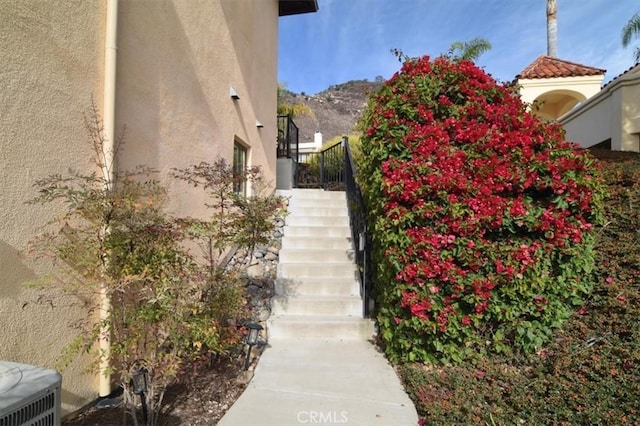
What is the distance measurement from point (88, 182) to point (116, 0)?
1.62 m

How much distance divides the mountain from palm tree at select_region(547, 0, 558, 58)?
26.6ft

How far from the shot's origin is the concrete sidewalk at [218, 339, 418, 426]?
2486 millimetres

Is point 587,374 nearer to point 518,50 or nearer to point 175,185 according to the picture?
point 175,185

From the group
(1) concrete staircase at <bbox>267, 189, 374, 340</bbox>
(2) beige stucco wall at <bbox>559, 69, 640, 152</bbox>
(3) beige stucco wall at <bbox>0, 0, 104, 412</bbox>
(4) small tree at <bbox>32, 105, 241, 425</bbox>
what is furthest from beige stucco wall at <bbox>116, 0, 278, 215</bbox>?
(2) beige stucco wall at <bbox>559, 69, 640, 152</bbox>

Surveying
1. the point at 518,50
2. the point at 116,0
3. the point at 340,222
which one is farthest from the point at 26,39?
the point at 518,50

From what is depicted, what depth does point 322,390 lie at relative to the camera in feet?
9.36

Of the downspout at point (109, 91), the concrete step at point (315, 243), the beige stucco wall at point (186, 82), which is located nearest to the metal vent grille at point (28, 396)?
the downspout at point (109, 91)

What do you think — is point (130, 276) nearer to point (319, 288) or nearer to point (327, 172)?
point (319, 288)

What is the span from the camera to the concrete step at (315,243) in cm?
516

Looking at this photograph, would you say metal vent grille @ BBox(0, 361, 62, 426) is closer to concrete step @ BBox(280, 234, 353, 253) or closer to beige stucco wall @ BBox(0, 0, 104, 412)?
beige stucco wall @ BBox(0, 0, 104, 412)

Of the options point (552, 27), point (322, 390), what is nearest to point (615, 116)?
point (322, 390)

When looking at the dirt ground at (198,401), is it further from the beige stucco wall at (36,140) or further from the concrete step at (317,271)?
the concrete step at (317,271)

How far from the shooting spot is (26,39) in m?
2.21

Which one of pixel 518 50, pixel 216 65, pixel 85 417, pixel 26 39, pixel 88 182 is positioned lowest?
pixel 85 417
